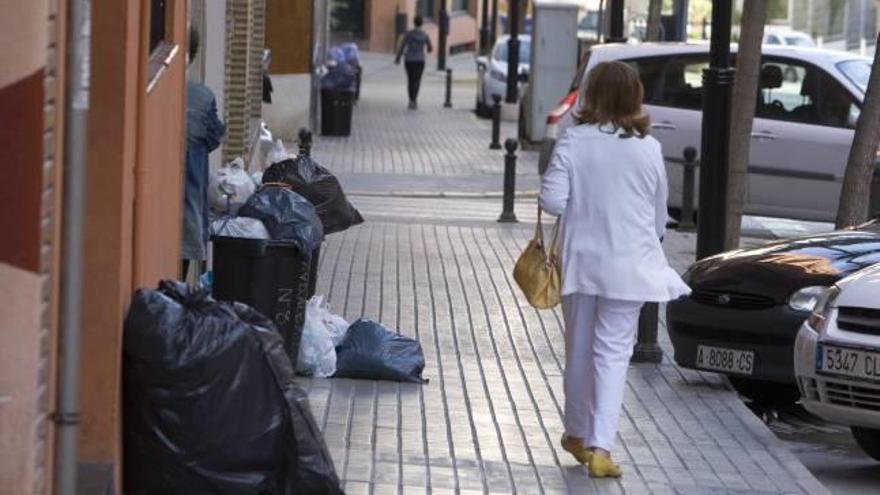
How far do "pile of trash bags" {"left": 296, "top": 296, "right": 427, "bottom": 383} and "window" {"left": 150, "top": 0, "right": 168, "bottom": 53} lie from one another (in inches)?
80.0

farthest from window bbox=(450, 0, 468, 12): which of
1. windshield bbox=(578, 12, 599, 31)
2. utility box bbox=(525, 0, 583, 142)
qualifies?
utility box bbox=(525, 0, 583, 142)

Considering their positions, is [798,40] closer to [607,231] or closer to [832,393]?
[832,393]

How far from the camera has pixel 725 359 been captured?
10977mm

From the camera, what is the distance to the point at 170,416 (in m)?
7.11

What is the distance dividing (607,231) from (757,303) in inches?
102

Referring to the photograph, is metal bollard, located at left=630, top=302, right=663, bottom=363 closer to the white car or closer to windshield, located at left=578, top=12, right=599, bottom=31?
the white car

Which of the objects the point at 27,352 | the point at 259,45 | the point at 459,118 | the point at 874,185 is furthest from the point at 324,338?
the point at 459,118

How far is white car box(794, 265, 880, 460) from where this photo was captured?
924 centimetres

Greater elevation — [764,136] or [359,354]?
[764,136]

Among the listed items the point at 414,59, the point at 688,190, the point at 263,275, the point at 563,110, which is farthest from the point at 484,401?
the point at 414,59

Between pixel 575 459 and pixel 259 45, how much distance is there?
12.6 m

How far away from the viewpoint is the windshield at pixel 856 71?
19.1 metres

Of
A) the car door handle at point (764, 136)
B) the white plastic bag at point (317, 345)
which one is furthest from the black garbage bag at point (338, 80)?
the white plastic bag at point (317, 345)

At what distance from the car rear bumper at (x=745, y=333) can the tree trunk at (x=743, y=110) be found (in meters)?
3.08
